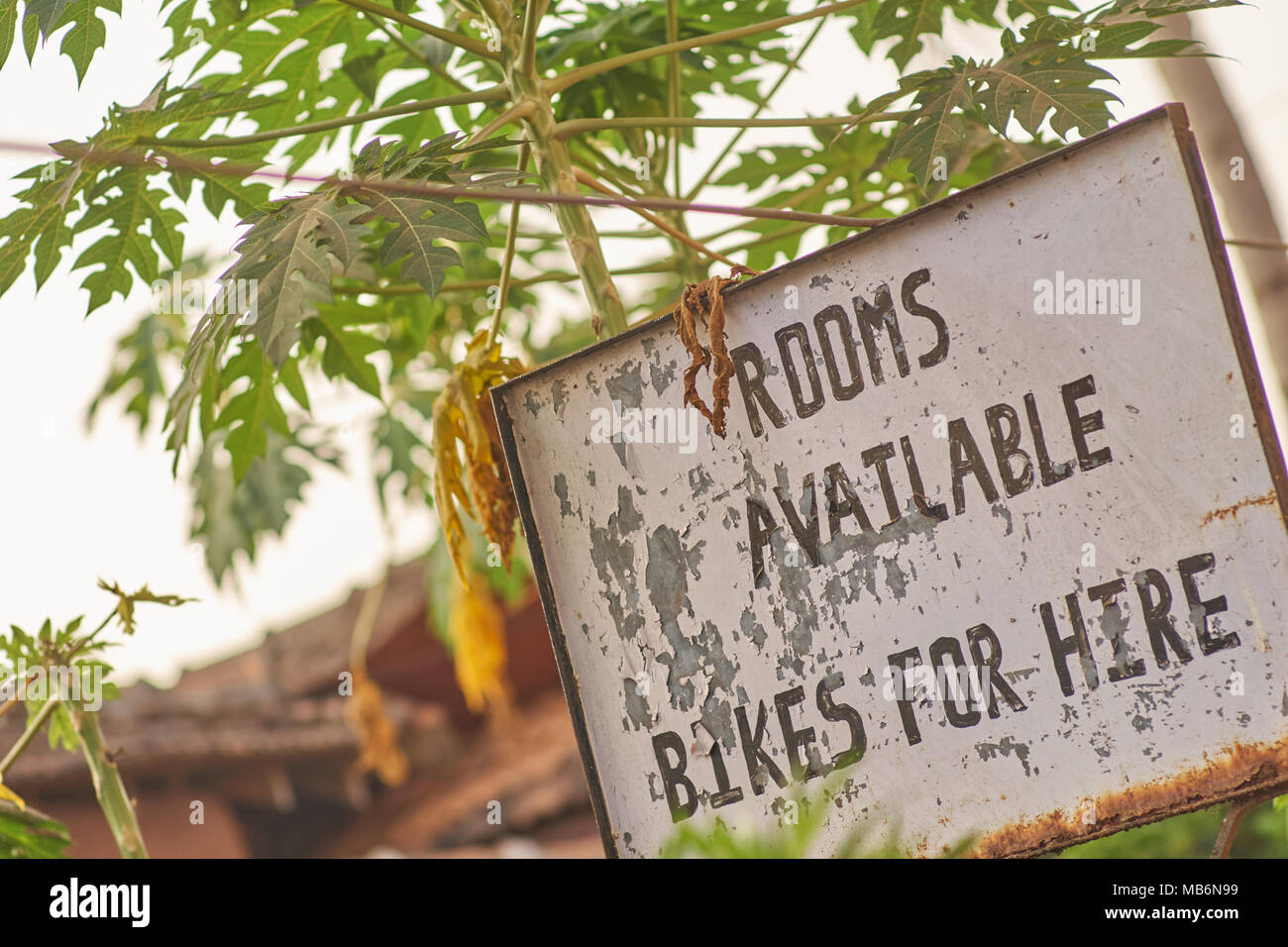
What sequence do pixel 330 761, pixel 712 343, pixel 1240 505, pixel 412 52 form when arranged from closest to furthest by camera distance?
pixel 1240 505 < pixel 712 343 < pixel 412 52 < pixel 330 761

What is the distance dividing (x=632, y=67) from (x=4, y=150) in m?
1.10

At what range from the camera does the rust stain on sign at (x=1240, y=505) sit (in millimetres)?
884

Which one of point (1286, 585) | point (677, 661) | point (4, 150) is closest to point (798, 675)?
point (677, 661)

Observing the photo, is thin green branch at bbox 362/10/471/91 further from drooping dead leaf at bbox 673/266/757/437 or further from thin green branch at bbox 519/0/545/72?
drooping dead leaf at bbox 673/266/757/437

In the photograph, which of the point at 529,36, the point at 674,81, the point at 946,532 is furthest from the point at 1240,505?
the point at 674,81

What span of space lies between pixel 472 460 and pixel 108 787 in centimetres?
63

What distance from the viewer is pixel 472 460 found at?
1.20 meters

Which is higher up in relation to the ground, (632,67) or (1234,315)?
(632,67)

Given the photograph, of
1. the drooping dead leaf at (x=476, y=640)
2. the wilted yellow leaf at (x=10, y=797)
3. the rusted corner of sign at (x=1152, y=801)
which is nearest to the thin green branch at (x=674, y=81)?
the rusted corner of sign at (x=1152, y=801)

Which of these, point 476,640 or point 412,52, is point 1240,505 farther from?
point 476,640

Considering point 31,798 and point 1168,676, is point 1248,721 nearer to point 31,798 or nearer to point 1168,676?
point 1168,676
